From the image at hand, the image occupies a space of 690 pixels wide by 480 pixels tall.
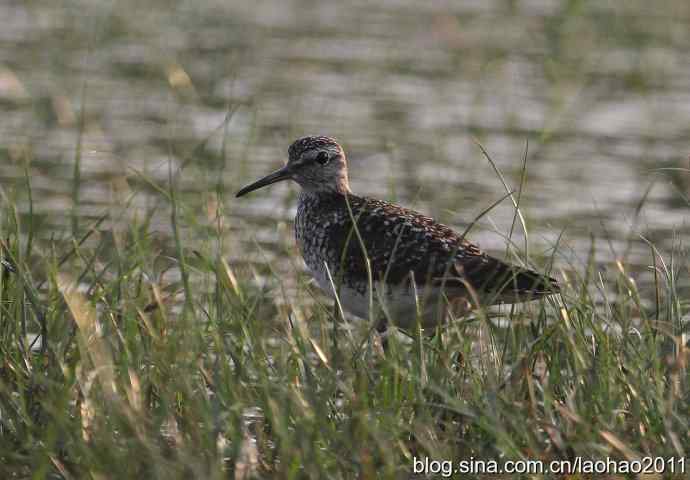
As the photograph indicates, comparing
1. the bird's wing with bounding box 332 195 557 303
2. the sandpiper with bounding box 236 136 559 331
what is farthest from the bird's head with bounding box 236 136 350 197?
the bird's wing with bounding box 332 195 557 303

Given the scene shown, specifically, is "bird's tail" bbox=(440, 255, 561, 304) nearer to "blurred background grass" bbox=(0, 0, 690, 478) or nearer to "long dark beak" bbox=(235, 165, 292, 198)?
"blurred background grass" bbox=(0, 0, 690, 478)

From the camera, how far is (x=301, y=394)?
5.75m

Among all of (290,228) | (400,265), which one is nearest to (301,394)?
(400,265)

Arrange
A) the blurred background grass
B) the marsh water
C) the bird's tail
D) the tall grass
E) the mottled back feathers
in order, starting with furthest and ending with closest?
the marsh water < the mottled back feathers < the bird's tail < the blurred background grass < the tall grass

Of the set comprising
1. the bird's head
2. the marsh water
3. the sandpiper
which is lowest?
the marsh water

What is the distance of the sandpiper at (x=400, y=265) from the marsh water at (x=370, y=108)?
511 mm

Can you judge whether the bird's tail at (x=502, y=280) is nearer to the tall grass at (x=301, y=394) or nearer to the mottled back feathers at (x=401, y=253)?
the mottled back feathers at (x=401, y=253)

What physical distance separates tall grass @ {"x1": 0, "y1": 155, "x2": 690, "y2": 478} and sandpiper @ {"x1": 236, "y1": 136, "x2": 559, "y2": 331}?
22cm

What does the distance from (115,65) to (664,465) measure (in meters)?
12.3

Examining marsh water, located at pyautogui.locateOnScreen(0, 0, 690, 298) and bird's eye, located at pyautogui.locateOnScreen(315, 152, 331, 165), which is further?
marsh water, located at pyautogui.locateOnScreen(0, 0, 690, 298)

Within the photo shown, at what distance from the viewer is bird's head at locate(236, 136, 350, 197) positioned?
837cm

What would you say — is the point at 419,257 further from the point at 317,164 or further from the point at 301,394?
the point at 301,394

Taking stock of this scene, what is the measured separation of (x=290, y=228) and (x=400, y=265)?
9.14 feet

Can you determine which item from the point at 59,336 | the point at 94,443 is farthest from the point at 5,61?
the point at 94,443
